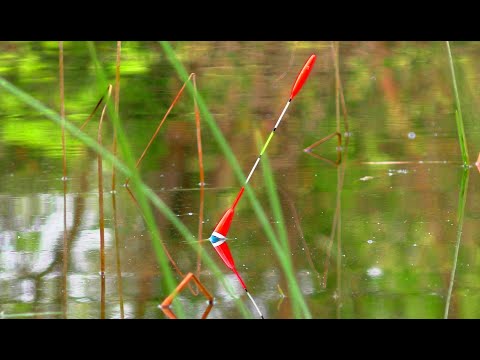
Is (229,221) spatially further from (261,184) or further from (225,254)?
(261,184)

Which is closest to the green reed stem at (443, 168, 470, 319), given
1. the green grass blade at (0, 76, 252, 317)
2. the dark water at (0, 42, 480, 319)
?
the dark water at (0, 42, 480, 319)

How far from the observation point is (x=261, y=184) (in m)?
3.16

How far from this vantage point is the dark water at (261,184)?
2.12 metres

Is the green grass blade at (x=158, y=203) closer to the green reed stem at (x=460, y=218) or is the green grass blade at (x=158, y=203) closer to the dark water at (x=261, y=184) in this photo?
the dark water at (x=261, y=184)

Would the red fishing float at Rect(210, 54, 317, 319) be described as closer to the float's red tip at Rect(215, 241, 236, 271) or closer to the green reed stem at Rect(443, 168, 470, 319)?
the float's red tip at Rect(215, 241, 236, 271)

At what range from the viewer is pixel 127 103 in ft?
13.5

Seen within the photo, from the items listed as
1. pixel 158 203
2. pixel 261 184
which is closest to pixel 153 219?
pixel 158 203

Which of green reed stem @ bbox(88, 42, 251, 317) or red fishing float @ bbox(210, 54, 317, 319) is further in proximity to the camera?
red fishing float @ bbox(210, 54, 317, 319)

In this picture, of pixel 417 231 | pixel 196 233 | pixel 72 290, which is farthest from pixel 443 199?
pixel 72 290

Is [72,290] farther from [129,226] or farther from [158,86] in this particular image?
[158,86]

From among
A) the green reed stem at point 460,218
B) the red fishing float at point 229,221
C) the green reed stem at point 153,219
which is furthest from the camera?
the red fishing float at point 229,221

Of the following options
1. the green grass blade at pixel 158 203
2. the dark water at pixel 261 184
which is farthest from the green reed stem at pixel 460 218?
the green grass blade at pixel 158 203

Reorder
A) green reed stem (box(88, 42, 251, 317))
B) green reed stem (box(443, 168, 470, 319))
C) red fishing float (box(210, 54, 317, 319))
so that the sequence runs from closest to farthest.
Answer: green reed stem (box(443, 168, 470, 319)) → green reed stem (box(88, 42, 251, 317)) → red fishing float (box(210, 54, 317, 319))

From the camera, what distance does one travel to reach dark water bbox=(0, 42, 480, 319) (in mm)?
2117
